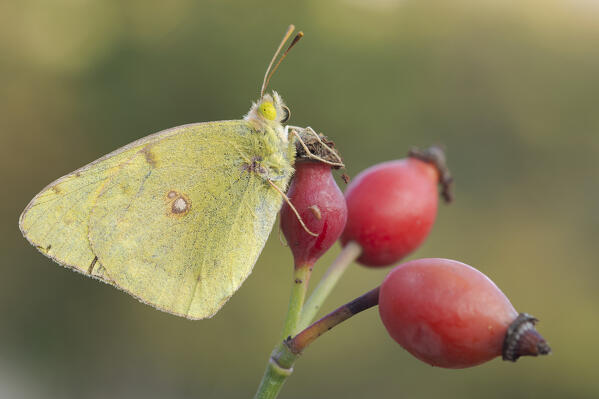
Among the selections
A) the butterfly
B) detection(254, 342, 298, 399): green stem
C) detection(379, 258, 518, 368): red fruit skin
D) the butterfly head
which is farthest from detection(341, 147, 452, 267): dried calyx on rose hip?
detection(254, 342, 298, 399): green stem

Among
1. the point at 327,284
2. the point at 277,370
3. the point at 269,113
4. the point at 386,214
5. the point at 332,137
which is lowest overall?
the point at 332,137

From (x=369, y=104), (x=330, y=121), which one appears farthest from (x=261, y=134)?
(x=369, y=104)

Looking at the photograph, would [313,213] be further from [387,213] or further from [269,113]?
[269,113]

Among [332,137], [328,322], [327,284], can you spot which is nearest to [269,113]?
[327,284]

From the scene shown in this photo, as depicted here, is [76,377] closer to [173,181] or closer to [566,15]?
[173,181]

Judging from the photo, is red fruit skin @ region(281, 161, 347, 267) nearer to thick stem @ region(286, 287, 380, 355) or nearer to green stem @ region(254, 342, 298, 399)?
thick stem @ region(286, 287, 380, 355)

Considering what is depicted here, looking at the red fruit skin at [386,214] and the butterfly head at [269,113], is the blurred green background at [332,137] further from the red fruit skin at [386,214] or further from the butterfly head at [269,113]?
the butterfly head at [269,113]

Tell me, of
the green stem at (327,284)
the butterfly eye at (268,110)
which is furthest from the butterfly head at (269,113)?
the green stem at (327,284)
